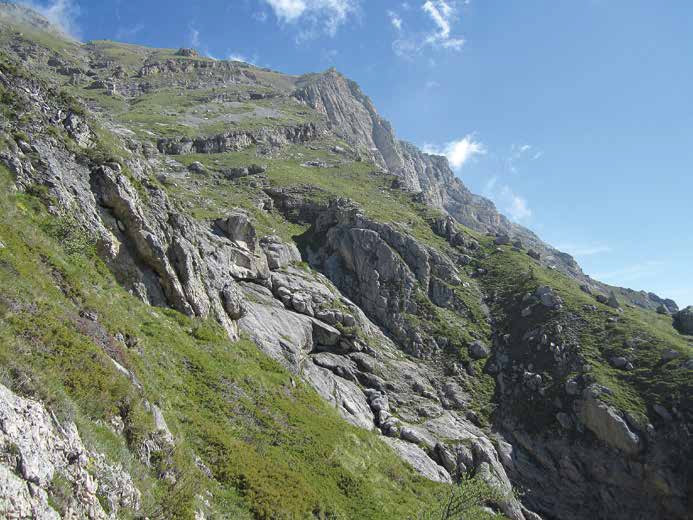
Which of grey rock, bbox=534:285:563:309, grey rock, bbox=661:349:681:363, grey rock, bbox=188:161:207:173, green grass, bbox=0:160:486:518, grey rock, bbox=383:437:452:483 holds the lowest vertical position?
green grass, bbox=0:160:486:518

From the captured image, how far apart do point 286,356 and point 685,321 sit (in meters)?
75.1

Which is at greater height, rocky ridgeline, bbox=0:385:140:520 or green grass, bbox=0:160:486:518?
green grass, bbox=0:160:486:518

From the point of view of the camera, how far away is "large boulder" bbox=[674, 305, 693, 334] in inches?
2805

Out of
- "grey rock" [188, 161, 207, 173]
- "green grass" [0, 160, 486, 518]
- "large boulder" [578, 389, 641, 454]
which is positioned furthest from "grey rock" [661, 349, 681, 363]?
"grey rock" [188, 161, 207, 173]

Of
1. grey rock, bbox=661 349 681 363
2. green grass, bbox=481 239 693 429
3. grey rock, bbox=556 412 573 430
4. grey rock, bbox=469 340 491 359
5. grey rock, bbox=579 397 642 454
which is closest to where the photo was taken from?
grey rock, bbox=579 397 642 454

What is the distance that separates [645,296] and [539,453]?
12813 centimetres

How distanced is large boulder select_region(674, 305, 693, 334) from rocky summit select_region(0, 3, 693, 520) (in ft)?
1.62

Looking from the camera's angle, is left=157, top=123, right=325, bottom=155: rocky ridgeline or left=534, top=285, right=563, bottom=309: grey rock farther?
left=157, top=123, right=325, bottom=155: rocky ridgeline

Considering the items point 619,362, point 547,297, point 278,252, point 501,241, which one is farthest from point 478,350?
point 501,241

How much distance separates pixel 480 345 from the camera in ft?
195

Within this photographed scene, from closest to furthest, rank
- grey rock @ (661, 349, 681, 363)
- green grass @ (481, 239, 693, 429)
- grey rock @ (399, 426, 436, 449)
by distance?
grey rock @ (399, 426, 436, 449) → green grass @ (481, 239, 693, 429) → grey rock @ (661, 349, 681, 363)

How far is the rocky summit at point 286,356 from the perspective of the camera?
38.3 feet

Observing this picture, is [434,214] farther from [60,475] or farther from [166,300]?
[60,475]

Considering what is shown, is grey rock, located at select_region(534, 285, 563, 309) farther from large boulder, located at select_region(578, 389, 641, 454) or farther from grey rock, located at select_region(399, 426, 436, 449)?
grey rock, located at select_region(399, 426, 436, 449)
